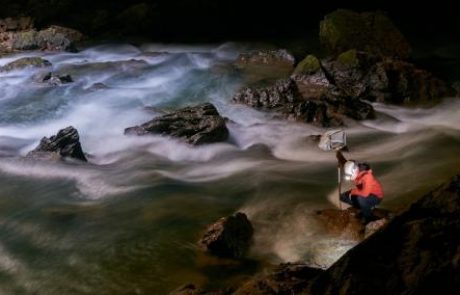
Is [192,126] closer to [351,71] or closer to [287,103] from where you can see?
[287,103]

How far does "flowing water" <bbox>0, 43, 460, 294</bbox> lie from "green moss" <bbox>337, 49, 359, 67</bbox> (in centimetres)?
234

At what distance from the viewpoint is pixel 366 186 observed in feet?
24.9

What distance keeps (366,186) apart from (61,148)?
22.7 ft

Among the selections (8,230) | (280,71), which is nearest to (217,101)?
(280,71)

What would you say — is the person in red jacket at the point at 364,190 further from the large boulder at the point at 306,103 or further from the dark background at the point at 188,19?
the dark background at the point at 188,19

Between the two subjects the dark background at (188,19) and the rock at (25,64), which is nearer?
the rock at (25,64)

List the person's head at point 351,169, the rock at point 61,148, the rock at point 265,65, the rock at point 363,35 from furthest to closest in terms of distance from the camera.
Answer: the rock at point 363,35 → the rock at point 265,65 → the rock at point 61,148 → the person's head at point 351,169

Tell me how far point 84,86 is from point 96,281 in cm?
1224

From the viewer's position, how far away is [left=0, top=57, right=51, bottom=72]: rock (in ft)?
64.7

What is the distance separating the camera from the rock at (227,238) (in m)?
7.11

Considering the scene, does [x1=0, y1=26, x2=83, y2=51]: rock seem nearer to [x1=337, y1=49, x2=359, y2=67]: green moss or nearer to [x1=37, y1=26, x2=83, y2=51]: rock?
[x1=37, y1=26, x2=83, y2=51]: rock

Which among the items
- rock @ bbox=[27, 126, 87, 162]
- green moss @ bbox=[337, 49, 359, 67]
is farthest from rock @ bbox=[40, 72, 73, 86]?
green moss @ bbox=[337, 49, 359, 67]

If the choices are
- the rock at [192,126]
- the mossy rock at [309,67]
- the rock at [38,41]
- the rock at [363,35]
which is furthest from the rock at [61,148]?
the rock at [38,41]

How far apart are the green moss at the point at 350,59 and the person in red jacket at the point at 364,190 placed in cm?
961
